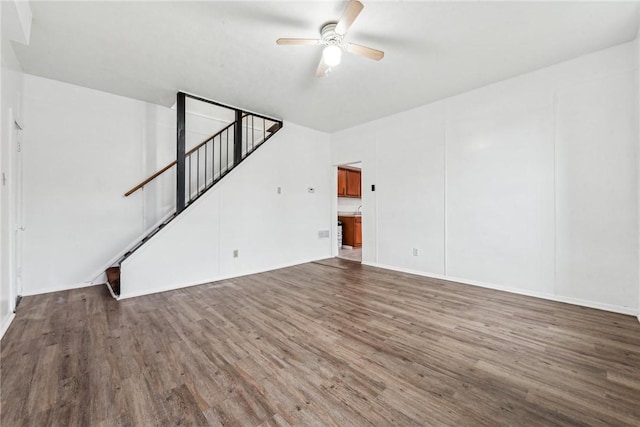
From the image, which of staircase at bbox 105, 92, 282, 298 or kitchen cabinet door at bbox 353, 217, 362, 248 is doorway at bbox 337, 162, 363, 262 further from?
staircase at bbox 105, 92, 282, 298

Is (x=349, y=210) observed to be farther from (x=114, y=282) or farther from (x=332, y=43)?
(x=114, y=282)

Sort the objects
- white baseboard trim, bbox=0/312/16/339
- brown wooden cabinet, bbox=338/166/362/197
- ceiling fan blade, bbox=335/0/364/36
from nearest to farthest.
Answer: ceiling fan blade, bbox=335/0/364/36, white baseboard trim, bbox=0/312/16/339, brown wooden cabinet, bbox=338/166/362/197

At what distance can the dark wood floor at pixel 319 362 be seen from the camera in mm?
1465

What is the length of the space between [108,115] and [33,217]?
5.70 ft

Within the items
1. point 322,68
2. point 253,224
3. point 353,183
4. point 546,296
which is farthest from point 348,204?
point 322,68

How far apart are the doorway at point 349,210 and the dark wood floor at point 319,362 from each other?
4219mm

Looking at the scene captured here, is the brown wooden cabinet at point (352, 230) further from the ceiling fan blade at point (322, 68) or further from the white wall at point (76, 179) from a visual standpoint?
the white wall at point (76, 179)

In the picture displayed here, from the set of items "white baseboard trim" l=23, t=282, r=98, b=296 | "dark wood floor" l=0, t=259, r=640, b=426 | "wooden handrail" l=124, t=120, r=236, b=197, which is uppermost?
"wooden handrail" l=124, t=120, r=236, b=197

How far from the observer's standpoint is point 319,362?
6.38 ft

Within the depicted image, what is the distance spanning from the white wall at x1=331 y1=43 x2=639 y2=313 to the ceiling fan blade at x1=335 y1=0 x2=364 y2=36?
8.66ft

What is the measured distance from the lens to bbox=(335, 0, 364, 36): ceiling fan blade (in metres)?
1.90

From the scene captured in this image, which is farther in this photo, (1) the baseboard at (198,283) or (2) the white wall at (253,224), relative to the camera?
(2) the white wall at (253,224)

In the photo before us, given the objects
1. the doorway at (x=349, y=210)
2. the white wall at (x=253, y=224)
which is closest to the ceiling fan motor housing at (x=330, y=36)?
the white wall at (x=253, y=224)

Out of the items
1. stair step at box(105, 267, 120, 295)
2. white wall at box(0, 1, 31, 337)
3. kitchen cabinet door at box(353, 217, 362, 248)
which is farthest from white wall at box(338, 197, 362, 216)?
white wall at box(0, 1, 31, 337)
